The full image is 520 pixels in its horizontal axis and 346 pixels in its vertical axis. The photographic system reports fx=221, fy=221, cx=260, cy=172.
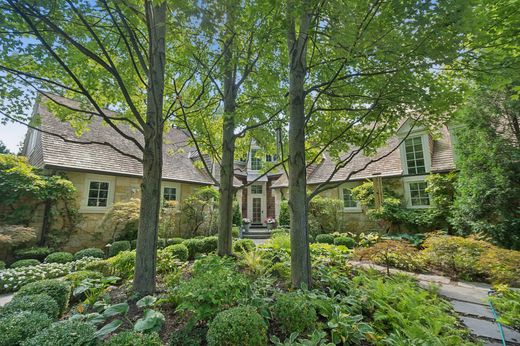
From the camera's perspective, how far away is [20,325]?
2131 millimetres

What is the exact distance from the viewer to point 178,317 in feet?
8.83

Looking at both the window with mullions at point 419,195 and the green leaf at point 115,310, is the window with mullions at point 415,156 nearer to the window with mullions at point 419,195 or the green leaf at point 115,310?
the window with mullions at point 419,195

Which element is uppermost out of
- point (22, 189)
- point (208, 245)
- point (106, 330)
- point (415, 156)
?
point (415, 156)

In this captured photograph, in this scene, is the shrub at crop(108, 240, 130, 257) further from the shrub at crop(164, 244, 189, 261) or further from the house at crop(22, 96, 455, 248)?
the shrub at crop(164, 244, 189, 261)

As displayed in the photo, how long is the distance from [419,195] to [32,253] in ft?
49.6


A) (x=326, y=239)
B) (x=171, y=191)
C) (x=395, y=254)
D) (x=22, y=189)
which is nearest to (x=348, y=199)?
(x=326, y=239)

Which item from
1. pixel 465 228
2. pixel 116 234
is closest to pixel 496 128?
pixel 465 228

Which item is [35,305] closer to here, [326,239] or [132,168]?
[326,239]

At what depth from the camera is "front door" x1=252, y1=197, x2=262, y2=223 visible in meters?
18.2

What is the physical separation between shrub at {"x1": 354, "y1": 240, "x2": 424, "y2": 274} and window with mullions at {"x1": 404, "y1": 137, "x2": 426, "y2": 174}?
6260 millimetres

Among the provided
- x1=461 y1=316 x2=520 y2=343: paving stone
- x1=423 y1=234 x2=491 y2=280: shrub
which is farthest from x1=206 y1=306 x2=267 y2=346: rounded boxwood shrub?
x1=423 y1=234 x2=491 y2=280: shrub

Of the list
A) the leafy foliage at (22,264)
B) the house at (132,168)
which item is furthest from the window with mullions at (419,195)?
the leafy foliage at (22,264)

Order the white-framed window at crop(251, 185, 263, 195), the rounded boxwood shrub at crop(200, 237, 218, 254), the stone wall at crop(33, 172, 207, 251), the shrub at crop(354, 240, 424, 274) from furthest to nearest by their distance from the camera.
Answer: the white-framed window at crop(251, 185, 263, 195) → the stone wall at crop(33, 172, 207, 251) → the rounded boxwood shrub at crop(200, 237, 218, 254) → the shrub at crop(354, 240, 424, 274)

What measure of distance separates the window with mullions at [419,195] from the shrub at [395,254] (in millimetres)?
5604
